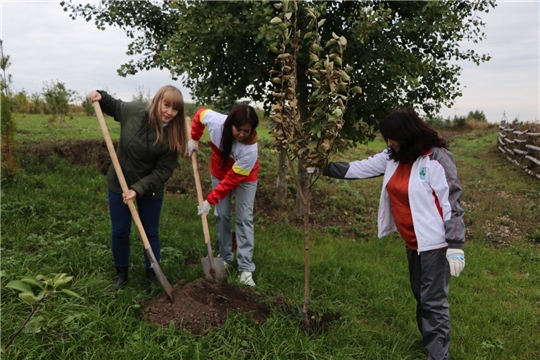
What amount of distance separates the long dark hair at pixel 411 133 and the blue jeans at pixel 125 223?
6.48 feet

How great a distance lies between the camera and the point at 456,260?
2.83m

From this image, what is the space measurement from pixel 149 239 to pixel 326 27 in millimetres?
3813

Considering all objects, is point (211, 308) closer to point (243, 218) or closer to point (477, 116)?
point (243, 218)

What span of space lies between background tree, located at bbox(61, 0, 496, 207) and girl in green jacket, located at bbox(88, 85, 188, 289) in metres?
1.60

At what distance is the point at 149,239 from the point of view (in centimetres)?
370

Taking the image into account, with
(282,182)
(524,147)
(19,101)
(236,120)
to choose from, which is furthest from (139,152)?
(524,147)

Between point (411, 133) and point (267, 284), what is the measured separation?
193 centimetres

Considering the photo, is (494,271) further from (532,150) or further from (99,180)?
(532,150)

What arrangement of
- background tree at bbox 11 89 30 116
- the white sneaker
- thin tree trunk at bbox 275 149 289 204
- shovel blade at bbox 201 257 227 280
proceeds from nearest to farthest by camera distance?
1. shovel blade at bbox 201 257 227 280
2. the white sneaker
3. thin tree trunk at bbox 275 149 289 204
4. background tree at bbox 11 89 30 116

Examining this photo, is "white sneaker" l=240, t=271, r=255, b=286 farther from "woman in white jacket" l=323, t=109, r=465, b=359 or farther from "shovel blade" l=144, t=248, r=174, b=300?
"woman in white jacket" l=323, t=109, r=465, b=359

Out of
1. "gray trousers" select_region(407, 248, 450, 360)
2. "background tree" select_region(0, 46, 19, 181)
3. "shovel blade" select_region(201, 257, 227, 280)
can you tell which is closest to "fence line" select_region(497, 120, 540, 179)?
"gray trousers" select_region(407, 248, 450, 360)

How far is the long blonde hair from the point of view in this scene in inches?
133

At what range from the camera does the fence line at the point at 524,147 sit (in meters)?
11.4

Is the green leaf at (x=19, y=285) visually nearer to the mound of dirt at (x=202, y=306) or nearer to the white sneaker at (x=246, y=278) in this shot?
the mound of dirt at (x=202, y=306)
